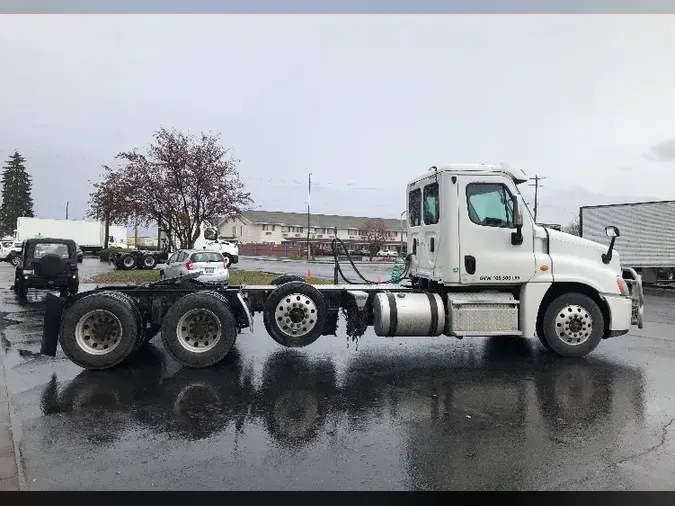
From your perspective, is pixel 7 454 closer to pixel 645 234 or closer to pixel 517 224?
pixel 517 224

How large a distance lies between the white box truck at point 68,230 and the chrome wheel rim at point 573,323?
5259 centimetres

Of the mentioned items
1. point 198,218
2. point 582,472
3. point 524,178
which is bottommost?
point 582,472

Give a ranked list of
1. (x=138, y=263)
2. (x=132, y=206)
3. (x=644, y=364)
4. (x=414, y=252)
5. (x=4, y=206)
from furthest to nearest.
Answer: (x=4, y=206), (x=138, y=263), (x=132, y=206), (x=414, y=252), (x=644, y=364)

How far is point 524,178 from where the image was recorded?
8.55 metres

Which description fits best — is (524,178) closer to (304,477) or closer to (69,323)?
(304,477)

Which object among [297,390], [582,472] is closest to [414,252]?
[297,390]

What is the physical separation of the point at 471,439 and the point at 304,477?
174 centimetres

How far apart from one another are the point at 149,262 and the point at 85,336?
25.7 m

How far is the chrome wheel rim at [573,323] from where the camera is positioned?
8.31 meters

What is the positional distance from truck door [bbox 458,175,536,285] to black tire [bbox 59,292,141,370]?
4.91 meters

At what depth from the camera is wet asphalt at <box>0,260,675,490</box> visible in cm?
438

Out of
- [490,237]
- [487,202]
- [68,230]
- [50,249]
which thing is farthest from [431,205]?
[68,230]

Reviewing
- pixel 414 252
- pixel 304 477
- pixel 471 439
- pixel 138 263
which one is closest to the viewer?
pixel 304 477

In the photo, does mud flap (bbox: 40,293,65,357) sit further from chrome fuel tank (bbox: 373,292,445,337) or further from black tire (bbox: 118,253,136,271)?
black tire (bbox: 118,253,136,271)
